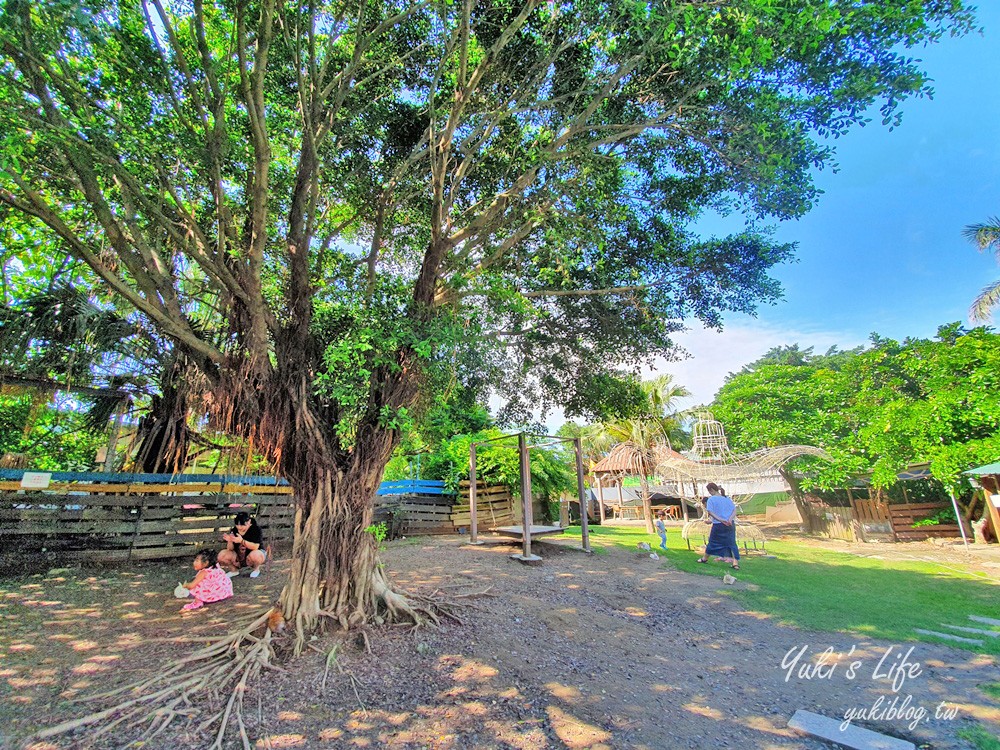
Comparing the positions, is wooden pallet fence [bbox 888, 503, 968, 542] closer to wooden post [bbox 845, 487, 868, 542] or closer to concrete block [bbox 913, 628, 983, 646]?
wooden post [bbox 845, 487, 868, 542]

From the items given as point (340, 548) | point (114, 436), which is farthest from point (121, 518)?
point (340, 548)

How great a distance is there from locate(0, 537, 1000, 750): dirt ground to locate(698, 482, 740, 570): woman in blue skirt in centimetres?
222

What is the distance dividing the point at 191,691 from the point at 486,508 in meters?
9.56

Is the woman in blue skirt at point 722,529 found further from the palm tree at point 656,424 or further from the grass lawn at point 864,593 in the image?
the palm tree at point 656,424

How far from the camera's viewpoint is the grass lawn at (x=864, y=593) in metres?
4.95

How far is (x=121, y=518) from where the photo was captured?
707 cm

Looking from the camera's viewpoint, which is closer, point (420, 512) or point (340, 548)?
point (340, 548)

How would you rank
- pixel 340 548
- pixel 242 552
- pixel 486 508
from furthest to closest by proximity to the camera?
pixel 486 508 < pixel 242 552 < pixel 340 548

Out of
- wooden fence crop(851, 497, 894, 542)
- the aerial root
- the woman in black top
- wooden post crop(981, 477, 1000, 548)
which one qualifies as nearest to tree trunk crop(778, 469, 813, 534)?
wooden fence crop(851, 497, 894, 542)

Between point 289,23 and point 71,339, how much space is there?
18.9 ft

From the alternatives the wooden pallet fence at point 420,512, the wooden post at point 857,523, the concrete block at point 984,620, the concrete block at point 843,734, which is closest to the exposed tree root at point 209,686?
the concrete block at point 843,734

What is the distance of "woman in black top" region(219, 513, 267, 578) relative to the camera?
6742mm

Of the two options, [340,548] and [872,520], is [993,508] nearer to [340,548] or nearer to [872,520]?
[872,520]

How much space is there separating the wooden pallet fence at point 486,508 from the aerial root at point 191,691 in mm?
8258
